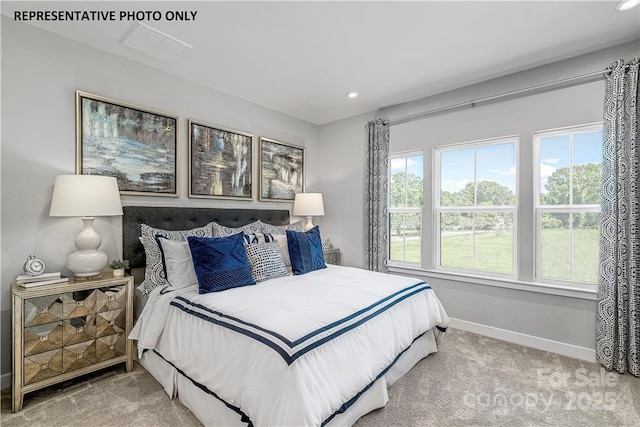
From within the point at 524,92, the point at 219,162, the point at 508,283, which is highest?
the point at 524,92

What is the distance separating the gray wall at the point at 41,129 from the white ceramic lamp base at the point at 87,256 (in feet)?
0.70

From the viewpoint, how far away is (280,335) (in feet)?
4.94

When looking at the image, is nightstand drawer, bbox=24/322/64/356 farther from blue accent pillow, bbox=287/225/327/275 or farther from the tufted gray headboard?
blue accent pillow, bbox=287/225/327/275

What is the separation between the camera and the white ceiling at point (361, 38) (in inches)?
81.0

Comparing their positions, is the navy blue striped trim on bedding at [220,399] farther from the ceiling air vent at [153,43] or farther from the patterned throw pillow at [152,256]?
the ceiling air vent at [153,43]

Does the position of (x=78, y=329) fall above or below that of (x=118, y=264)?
below

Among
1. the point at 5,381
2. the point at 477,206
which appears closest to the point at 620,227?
the point at 477,206

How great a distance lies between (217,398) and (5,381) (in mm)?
1741

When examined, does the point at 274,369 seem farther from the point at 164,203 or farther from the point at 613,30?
the point at 613,30

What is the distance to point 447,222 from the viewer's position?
3.56 meters

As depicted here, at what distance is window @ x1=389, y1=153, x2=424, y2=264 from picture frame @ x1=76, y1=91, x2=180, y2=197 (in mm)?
2642

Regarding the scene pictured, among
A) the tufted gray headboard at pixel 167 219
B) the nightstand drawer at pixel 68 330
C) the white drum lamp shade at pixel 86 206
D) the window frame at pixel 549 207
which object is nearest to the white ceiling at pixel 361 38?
the window frame at pixel 549 207

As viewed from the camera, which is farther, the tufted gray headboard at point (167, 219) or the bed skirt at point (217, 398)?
the tufted gray headboard at point (167, 219)

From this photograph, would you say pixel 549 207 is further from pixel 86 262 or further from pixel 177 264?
pixel 86 262
